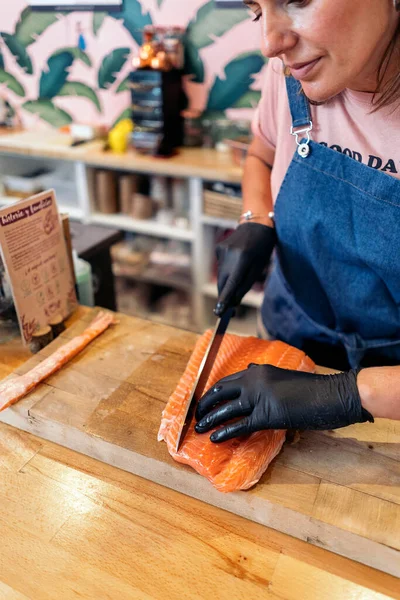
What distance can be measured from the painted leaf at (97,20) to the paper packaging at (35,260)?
2.46 metres

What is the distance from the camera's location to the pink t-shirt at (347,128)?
116 cm

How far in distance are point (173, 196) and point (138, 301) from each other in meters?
0.81

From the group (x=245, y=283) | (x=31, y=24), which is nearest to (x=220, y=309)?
(x=245, y=283)

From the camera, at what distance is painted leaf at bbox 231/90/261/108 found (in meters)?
3.08

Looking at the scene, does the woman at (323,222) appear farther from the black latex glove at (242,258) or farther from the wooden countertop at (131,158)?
the wooden countertop at (131,158)

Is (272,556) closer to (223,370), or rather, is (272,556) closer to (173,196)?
(223,370)

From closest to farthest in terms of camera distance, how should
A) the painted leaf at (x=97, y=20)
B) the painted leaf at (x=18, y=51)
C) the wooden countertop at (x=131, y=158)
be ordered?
the wooden countertop at (x=131, y=158), the painted leaf at (x=97, y=20), the painted leaf at (x=18, y=51)

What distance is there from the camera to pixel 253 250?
56.9 inches

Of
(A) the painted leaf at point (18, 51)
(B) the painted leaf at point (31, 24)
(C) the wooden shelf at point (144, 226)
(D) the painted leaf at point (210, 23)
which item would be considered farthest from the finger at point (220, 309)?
(A) the painted leaf at point (18, 51)

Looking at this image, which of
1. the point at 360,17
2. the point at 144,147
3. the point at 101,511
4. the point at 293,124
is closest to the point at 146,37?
the point at 144,147

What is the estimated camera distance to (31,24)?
3.54 meters

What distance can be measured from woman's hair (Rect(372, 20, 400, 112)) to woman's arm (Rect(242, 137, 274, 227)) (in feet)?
1.65

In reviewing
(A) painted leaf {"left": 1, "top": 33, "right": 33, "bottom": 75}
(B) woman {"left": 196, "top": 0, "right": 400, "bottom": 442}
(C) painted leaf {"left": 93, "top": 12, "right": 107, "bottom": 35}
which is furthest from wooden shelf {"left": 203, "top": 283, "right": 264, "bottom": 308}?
(A) painted leaf {"left": 1, "top": 33, "right": 33, "bottom": 75}

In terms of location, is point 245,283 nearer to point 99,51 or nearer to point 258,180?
point 258,180
